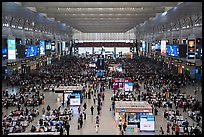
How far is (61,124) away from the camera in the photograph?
1898 cm

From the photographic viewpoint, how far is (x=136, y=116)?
63.3 ft

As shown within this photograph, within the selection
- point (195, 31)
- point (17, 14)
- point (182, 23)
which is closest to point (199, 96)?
point (195, 31)

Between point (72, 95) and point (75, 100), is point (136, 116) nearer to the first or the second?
point (75, 100)

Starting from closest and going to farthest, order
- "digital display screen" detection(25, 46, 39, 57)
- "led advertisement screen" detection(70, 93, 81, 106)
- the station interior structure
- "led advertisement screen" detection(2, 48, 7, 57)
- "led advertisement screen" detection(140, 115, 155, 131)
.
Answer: "led advertisement screen" detection(140, 115, 155, 131), the station interior structure, "led advertisement screen" detection(70, 93, 81, 106), "led advertisement screen" detection(2, 48, 7, 57), "digital display screen" detection(25, 46, 39, 57)

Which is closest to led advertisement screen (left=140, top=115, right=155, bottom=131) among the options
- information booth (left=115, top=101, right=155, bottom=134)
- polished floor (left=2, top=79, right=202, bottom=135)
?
information booth (left=115, top=101, right=155, bottom=134)

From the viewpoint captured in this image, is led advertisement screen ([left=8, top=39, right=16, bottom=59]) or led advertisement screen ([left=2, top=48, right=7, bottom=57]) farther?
led advertisement screen ([left=8, top=39, right=16, bottom=59])

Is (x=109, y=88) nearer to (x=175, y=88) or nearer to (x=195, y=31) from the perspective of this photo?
(x=175, y=88)

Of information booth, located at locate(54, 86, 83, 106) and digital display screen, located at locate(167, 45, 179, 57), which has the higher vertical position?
digital display screen, located at locate(167, 45, 179, 57)

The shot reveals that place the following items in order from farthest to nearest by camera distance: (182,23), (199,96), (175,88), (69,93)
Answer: (182,23) → (175,88) → (199,96) → (69,93)

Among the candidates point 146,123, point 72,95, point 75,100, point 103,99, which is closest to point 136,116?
point 146,123

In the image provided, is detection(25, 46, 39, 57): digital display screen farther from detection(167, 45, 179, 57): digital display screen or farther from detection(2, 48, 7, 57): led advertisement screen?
detection(167, 45, 179, 57): digital display screen

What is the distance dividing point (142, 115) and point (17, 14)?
29.4m

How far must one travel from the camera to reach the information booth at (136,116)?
18.7 m

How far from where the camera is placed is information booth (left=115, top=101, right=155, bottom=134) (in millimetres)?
18672
